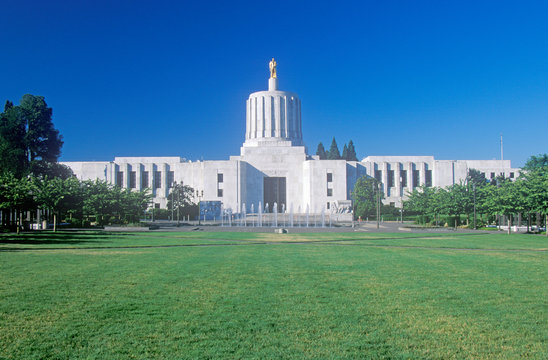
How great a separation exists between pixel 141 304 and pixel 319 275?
15.9ft

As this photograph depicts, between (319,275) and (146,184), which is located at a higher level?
(146,184)

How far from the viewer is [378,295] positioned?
28.8 ft

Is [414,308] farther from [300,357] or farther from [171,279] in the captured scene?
[171,279]

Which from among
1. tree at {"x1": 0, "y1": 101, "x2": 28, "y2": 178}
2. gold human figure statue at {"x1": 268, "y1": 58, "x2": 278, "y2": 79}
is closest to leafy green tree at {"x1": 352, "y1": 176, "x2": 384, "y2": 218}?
gold human figure statue at {"x1": 268, "y1": 58, "x2": 278, "y2": 79}

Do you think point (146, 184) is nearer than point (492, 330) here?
No

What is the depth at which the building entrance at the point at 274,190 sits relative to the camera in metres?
71.8

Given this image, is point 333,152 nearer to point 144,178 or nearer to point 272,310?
point 144,178

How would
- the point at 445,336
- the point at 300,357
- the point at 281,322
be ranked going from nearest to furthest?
the point at 300,357
the point at 445,336
the point at 281,322

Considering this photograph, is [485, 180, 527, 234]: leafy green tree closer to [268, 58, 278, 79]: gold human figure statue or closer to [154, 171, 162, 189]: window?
[268, 58, 278, 79]: gold human figure statue

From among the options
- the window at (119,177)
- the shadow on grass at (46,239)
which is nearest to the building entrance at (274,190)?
the window at (119,177)

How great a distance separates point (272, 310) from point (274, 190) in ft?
211

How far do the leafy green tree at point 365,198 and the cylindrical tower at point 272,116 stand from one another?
1453 centimetres

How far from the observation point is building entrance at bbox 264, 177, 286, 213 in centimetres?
7175

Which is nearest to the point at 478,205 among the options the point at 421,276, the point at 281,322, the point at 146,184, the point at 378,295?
the point at 421,276
